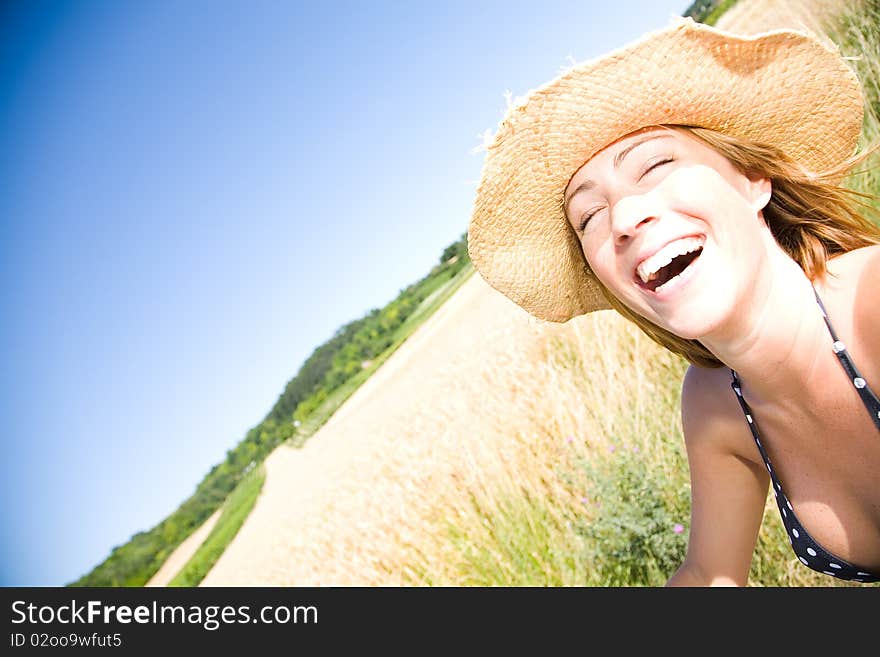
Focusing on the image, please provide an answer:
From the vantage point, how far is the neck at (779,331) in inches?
61.2

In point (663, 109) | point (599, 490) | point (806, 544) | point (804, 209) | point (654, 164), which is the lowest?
point (806, 544)

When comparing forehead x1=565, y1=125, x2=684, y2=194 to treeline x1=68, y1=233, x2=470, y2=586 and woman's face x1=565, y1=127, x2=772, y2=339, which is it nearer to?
woman's face x1=565, y1=127, x2=772, y2=339

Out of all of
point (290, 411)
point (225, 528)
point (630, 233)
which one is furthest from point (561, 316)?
point (290, 411)

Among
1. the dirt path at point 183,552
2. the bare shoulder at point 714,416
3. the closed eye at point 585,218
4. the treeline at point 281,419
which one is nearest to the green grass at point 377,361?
the treeline at point 281,419

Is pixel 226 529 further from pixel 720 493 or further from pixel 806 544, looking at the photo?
pixel 806 544

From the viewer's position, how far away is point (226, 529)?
2519cm

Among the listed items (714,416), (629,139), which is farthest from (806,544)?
(629,139)

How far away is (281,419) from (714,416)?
3770 cm

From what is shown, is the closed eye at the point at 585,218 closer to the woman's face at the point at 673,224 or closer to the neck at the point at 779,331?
the woman's face at the point at 673,224

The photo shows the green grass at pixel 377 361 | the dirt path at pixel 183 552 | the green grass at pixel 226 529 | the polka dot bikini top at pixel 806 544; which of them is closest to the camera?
the polka dot bikini top at pixel 806 544

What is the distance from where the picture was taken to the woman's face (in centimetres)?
147

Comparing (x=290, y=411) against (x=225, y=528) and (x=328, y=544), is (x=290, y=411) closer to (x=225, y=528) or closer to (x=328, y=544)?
(x=225, y=528)

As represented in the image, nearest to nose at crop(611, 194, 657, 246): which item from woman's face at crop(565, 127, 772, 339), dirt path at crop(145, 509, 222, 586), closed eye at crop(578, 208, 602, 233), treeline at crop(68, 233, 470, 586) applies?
woman's face at crop(565, 127, 772, 339)
